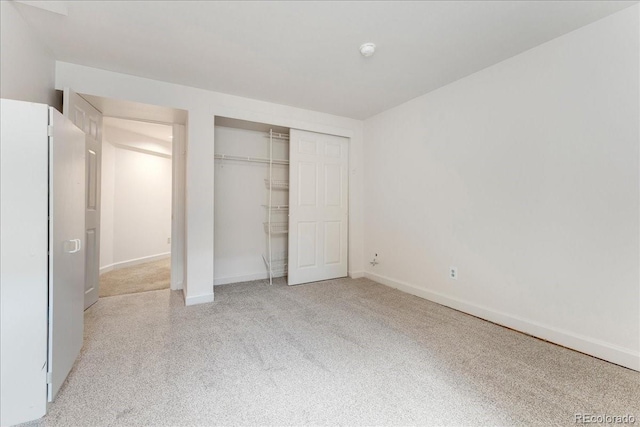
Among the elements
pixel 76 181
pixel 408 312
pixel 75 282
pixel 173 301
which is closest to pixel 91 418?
pixel 75 282

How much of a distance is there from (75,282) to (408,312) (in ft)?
9.14

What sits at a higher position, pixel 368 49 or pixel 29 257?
pixel 368 49

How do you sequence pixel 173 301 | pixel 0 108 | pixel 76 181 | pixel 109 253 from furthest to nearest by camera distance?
pixel 109 253 < pixel 173 301 < pixel 76 181 < pixel 0 108

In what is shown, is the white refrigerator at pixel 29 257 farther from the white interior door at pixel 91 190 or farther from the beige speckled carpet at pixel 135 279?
the beige speckled carpet at pixel 135 279

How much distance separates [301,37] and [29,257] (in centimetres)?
226

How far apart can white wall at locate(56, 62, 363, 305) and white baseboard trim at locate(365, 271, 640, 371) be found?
2.68 metres

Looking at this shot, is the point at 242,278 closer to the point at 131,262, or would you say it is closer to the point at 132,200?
the point at 131,262

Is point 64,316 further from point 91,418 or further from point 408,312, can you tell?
point 408,312

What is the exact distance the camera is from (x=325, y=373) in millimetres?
1715

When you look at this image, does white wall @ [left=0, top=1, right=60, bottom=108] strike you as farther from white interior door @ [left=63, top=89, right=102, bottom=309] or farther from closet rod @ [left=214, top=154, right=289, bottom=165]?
closet rod @ [left=214, top=154, right=289, bottom=165]

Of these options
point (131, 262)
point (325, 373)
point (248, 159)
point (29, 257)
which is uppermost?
point (248, 159)

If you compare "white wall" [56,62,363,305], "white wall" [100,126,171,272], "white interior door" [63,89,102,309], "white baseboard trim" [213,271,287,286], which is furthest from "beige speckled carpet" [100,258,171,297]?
"white wall" [56,62,363,305]

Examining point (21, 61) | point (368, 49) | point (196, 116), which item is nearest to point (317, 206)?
point (196, 116)

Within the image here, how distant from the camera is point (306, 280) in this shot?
3830 mm
